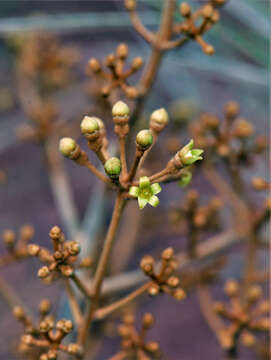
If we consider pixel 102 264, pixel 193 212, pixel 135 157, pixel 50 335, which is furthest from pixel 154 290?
pixel 193 212

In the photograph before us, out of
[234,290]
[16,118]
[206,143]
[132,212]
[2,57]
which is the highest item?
[2,57]

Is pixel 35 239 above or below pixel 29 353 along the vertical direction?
above

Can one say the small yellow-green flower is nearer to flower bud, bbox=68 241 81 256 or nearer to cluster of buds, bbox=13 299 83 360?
flower bud, bbox=68 241 81 256

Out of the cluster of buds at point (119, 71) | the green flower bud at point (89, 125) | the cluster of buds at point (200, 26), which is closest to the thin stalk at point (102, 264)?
the green flower bud at point (89, 125)

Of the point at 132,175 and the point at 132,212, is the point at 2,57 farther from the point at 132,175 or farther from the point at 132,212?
the point at 132,175

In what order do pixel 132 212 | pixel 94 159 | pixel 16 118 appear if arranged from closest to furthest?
1. pixel 132 212
2. pixel 94 159
3. pixel 16 118

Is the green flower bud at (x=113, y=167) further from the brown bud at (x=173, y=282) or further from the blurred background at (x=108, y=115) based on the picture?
the blurred background at (x=108, y=115)

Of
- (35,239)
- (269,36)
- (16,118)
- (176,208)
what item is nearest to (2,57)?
(16,118)
